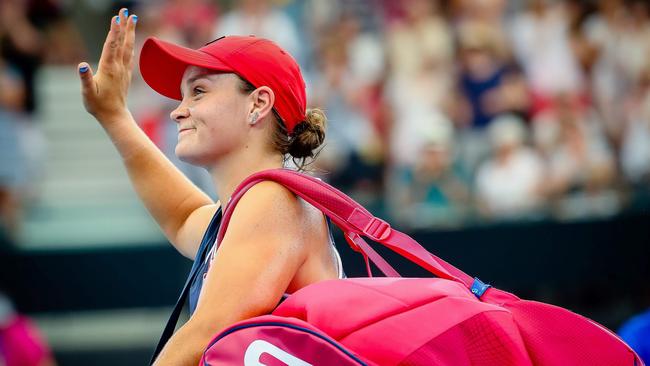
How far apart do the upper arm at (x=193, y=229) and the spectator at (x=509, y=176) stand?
473 centimetres

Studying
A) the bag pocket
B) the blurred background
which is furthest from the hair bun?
the blurred background

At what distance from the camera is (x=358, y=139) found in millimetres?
9070

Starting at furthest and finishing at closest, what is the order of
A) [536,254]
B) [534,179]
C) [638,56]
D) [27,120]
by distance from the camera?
[638,56] < [27,120] < [534,179] < [536,254]

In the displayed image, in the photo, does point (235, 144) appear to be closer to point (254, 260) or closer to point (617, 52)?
point (254, 260)

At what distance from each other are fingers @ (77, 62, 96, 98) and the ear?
0.57 meters

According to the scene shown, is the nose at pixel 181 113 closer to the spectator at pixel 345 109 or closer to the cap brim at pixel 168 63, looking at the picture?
the cap brim at pixel 168 63

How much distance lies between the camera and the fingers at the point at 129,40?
3.51m

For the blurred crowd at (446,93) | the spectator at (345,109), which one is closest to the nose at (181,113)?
the blurred crowd at (446,93)

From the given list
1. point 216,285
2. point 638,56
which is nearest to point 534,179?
point 638,56

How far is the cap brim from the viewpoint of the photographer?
3.21 metres

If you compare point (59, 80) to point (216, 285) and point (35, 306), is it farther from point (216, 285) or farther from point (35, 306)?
point (216, 285)

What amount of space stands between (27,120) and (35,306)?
1930mm

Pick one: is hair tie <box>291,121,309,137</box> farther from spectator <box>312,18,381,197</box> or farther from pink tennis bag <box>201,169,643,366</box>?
spectator <box>312,18,381,197</box>

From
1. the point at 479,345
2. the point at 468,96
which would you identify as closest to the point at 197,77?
the point at 479,345
